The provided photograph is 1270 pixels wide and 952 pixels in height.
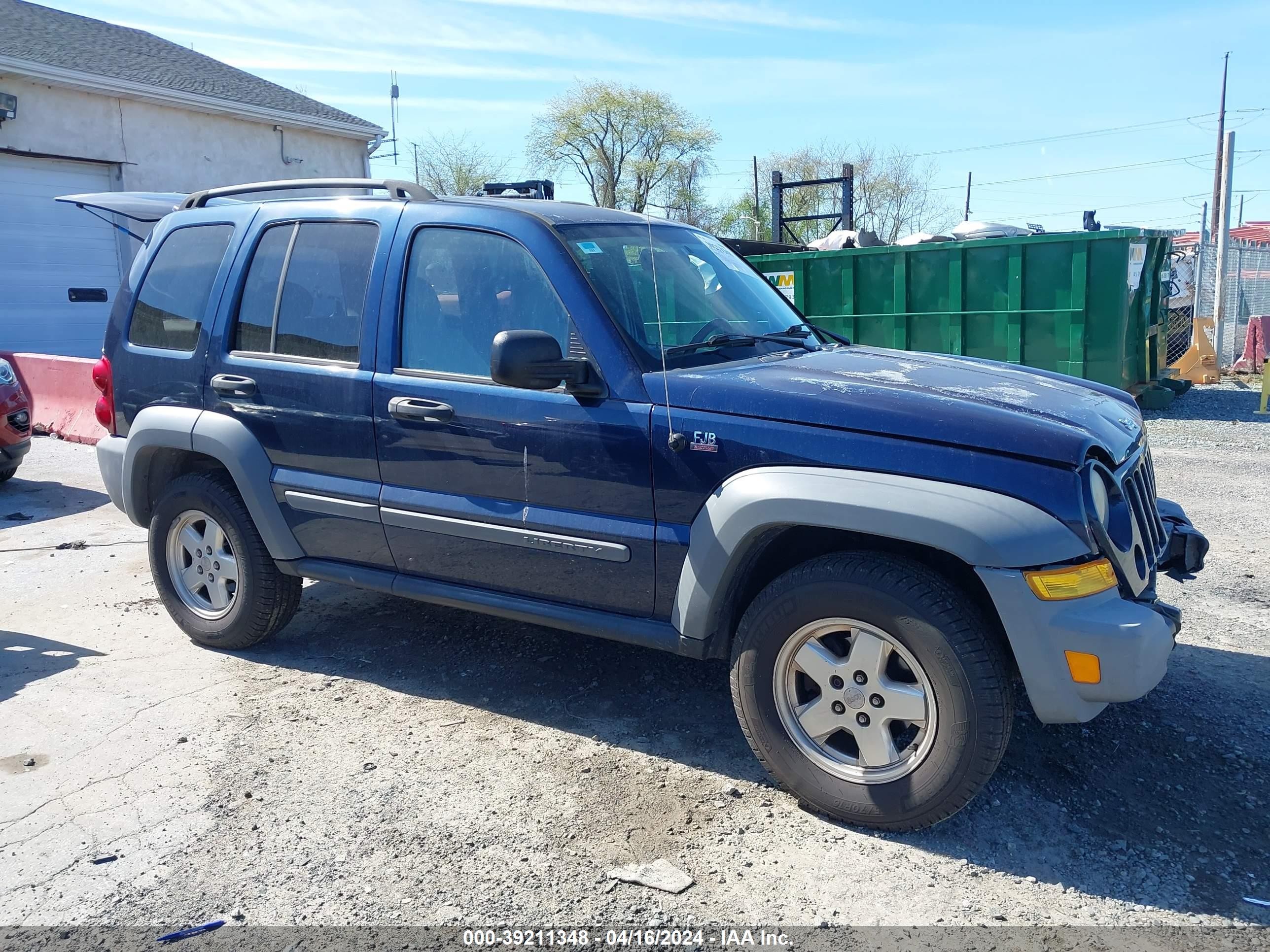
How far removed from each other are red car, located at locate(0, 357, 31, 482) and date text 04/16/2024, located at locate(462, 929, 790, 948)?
762 cm

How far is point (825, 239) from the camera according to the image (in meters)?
13.9

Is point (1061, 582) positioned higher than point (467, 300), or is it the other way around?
point (467, 300)

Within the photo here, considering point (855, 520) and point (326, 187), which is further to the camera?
point (326, 187)

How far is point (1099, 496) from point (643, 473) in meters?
1.45

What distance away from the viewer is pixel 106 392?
512 centimetres

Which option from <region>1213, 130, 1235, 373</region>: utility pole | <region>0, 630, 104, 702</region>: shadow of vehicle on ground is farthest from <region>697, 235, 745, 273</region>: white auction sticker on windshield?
<region>1213, 130, 1235, 373</region>: utility pole

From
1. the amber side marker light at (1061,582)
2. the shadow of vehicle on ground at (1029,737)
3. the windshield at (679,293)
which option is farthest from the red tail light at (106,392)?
the amber side marker light at (1061,582)

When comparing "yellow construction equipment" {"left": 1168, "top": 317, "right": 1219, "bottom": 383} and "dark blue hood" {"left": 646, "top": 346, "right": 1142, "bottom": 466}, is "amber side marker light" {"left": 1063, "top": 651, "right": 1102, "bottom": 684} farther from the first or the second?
"yellow construction equipment" {"left": 1168, "top": 317, "right": 1219, "bottom": 383}

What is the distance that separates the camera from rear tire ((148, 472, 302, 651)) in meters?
4.66

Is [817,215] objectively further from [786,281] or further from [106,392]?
[106,392]

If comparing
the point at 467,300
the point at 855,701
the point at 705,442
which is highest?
the point at 467,300

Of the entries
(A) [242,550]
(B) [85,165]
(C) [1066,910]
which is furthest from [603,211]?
(B) [85,165]

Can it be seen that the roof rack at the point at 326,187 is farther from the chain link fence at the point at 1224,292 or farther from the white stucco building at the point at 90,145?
Answer: the chain link fence at the point at 1224,292

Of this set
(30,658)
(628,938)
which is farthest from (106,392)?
(628,938)
